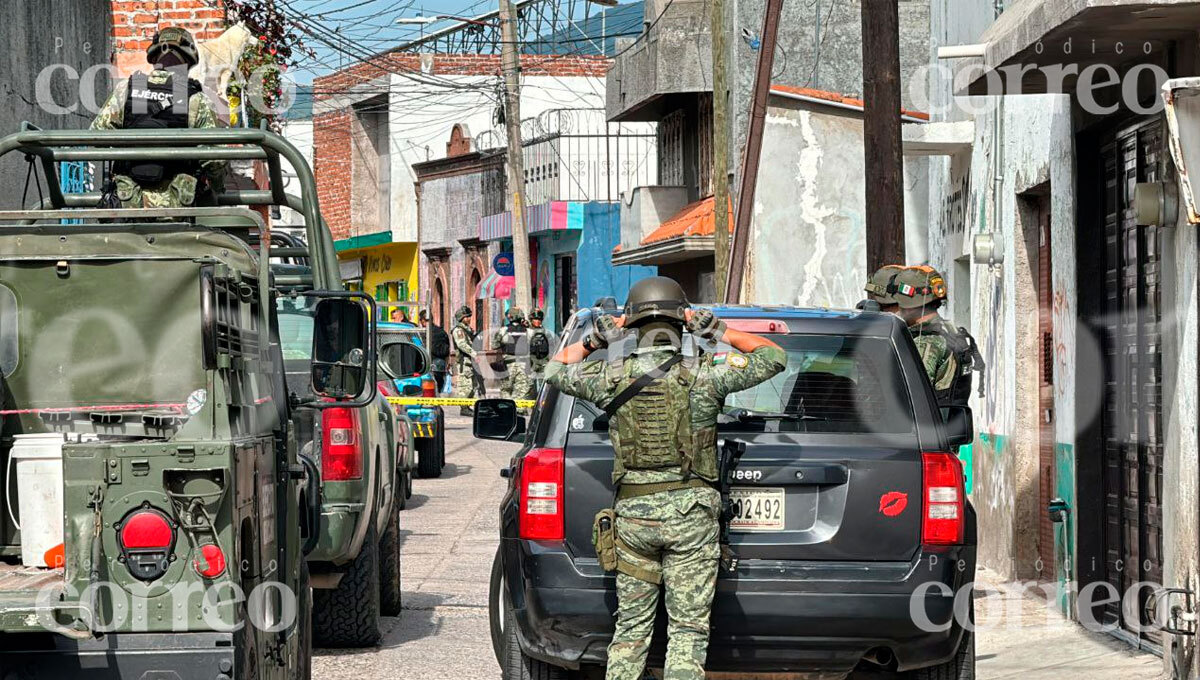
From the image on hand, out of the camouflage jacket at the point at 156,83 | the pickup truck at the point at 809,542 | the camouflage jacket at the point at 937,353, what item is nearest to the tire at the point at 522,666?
the pickup truck at the point at 809,542

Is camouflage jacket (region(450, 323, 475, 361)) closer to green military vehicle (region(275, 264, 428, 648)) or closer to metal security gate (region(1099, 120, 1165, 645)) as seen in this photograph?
green military vehicle (region(275, 264, 428, 648))

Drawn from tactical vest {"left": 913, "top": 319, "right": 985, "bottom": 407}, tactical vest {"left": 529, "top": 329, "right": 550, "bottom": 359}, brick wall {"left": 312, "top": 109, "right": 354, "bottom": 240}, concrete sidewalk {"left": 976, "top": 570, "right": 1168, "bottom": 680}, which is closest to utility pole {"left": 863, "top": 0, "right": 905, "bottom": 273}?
tactical vest {"left": 913, "top": 319, "right": 985, "bottom": 407}

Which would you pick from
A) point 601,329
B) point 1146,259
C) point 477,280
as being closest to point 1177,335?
point 1146,259

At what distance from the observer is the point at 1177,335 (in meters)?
8.84

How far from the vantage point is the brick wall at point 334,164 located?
61.4m

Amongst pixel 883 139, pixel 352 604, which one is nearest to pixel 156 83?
pixel 352 604

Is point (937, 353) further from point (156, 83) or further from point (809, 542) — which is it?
point (156, 83)

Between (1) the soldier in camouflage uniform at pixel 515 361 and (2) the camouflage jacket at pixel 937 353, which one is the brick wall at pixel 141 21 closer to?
(2) the camouflage jacket at pixel 937 353

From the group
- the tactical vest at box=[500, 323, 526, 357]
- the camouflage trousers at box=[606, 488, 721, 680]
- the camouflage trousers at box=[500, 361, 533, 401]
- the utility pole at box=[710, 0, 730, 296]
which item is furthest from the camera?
the tactical vest at box=[500, 323, 526, 357]

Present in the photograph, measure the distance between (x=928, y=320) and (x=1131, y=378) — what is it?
4.48 feet

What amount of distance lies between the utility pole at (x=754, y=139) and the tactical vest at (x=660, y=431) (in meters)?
10.5

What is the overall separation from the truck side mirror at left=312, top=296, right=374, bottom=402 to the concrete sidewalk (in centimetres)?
411

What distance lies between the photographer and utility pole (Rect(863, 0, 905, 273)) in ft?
37.7

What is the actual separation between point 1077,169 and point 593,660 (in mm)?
6009
